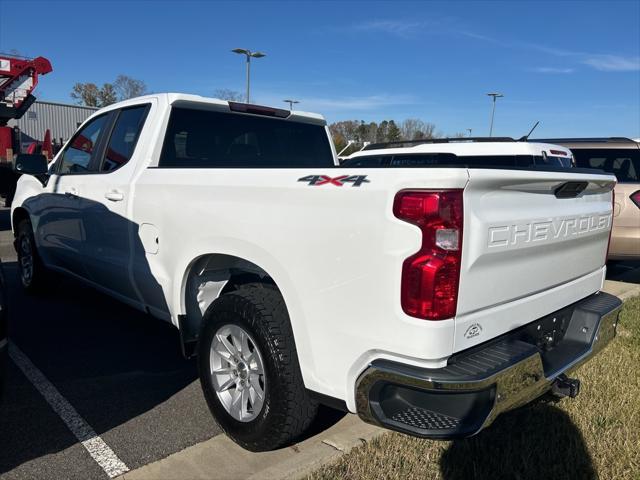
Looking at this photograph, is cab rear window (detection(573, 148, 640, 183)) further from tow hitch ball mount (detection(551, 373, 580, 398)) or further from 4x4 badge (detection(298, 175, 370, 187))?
4x4 badge (detection(298, 175, 370, 187))

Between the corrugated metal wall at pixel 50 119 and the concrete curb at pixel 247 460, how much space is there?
116 feet

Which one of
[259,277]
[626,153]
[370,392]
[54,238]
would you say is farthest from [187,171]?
[626,153]

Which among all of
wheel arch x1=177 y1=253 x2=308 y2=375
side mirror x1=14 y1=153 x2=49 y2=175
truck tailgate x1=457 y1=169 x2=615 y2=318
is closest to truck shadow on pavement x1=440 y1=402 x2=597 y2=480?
truck tailgate x1=457 y1=169 x2=615 y2=318

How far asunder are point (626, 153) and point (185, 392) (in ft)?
21.2

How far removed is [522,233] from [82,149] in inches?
153

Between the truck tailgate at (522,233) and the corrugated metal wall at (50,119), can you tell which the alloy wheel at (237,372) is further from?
the corrugated metal wall at (50,119)

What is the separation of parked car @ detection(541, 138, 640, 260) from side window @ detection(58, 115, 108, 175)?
592 centimetres

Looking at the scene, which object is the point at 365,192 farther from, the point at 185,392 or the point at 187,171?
the point at 185,392

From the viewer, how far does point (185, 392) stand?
11.8 feet

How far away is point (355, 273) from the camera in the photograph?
7.09 ft

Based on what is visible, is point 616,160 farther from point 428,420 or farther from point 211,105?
point 428,420

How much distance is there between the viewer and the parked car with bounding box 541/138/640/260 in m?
6.59

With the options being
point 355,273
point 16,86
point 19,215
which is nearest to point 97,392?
point 355,273

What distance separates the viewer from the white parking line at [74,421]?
277 centimetres
